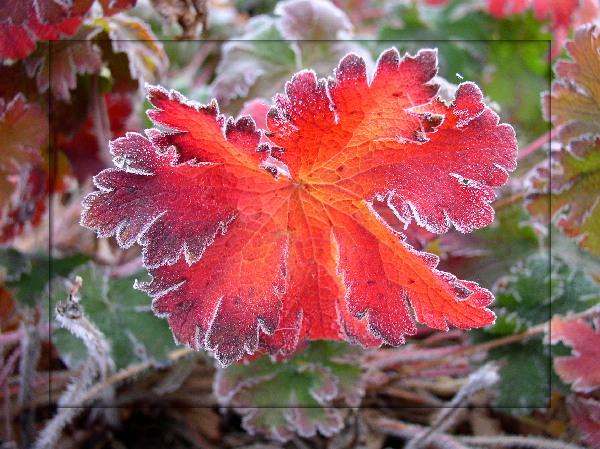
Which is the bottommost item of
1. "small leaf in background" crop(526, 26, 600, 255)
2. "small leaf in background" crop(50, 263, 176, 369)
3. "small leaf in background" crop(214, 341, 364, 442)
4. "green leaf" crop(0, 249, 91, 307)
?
"small leaf in background" crop(214, 341, 364, 442)

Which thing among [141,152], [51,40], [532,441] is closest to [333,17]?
[51,40]

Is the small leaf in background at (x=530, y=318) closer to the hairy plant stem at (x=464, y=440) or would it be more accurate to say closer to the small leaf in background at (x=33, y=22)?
the hairy plant stem at (x=464, y=440)

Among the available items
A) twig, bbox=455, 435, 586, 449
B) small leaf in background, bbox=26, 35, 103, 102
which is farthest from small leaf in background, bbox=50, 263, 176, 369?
twig, bbox=455, 435, 586, 449

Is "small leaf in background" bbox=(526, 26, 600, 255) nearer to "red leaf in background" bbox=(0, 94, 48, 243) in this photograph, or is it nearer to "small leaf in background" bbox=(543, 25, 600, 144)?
"small leaf in background" bbox=(543, 25, 600, 144)

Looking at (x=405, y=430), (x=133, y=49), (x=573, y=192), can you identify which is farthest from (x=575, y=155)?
(x=133, y=49)

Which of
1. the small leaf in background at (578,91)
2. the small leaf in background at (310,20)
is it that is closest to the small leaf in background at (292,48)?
the small leaf in background at (310,20)

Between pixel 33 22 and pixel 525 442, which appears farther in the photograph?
pixel 525 442

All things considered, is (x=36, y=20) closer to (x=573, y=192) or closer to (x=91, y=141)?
(x=91, y=141)
